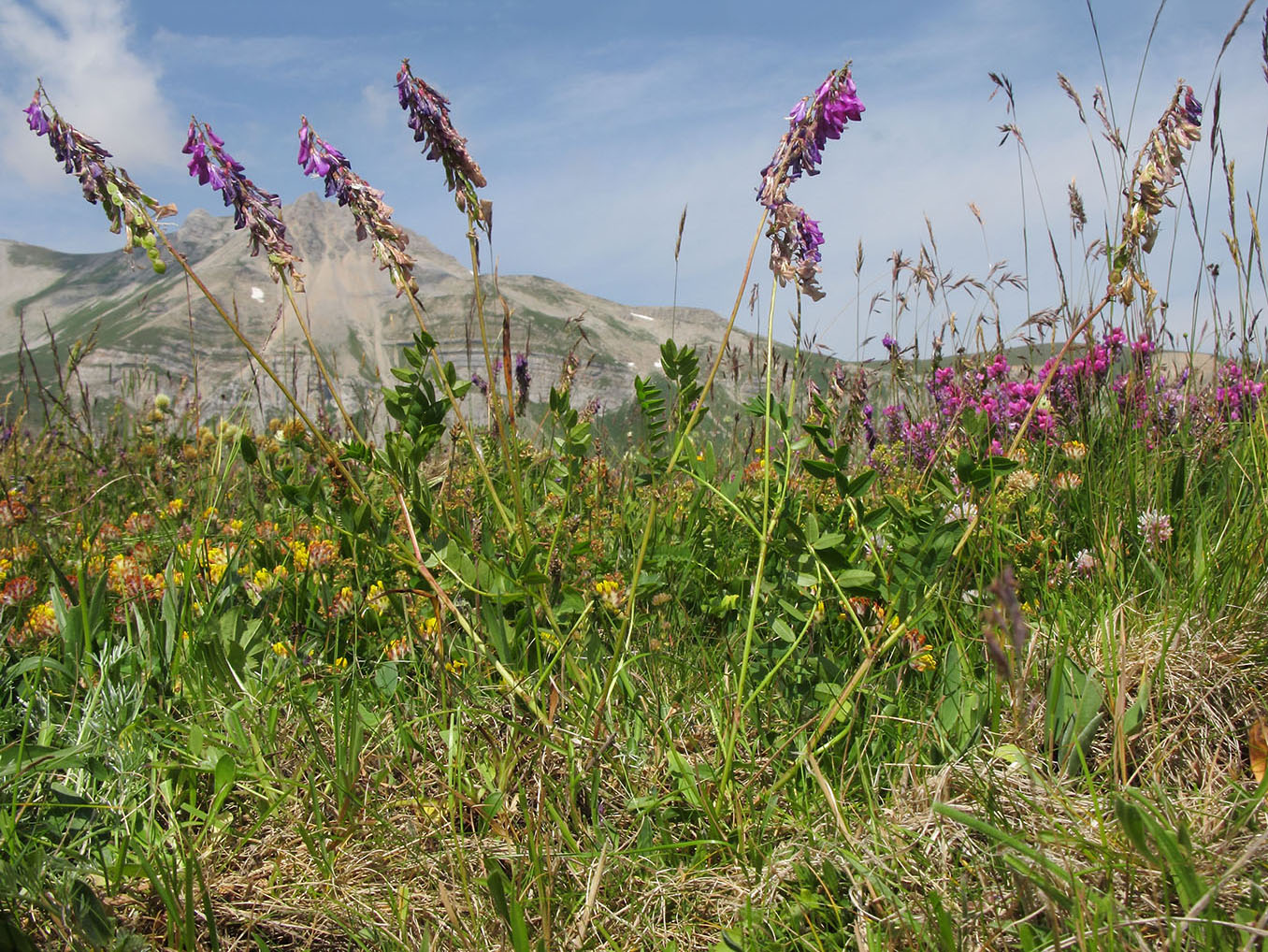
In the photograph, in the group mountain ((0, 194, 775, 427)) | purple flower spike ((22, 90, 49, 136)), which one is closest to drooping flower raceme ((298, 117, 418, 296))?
purple flower spike ((22, 90, 49, 136))

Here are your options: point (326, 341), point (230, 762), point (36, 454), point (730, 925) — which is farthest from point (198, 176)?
point (326, 341)

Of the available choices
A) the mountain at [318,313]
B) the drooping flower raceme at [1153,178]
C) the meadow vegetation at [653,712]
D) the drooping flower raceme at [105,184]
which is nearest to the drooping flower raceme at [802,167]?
the meadow vegetation at [653,712]

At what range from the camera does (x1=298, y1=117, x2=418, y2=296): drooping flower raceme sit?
5.19 feet

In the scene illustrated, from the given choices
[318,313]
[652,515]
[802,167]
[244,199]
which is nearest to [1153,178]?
[802,167]

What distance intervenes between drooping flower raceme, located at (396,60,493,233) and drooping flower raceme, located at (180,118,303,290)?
335mm

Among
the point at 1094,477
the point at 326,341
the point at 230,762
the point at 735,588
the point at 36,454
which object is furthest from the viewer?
the point at 326,341

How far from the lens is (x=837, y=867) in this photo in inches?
50.2

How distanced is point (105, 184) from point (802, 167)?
1.29 m

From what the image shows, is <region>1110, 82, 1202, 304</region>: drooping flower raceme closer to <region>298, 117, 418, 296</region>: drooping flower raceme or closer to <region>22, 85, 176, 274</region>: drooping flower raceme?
<region>298, 117, 418, 296</region>: drooping flower raceme

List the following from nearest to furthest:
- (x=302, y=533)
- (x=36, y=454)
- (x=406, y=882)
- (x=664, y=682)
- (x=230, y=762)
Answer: (x=406, y=882) → (x=230, y=762) → (x=664, y=682) → (x=302, y=533) → (x=36, y=454)

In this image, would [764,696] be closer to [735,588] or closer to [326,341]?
[735,588]

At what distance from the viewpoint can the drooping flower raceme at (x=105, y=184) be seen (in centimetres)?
159

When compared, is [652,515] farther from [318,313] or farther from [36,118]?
[318,313]

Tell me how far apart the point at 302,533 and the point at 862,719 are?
6.44 ft
